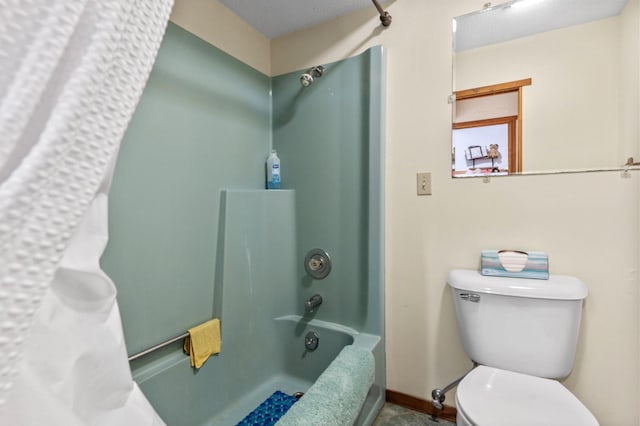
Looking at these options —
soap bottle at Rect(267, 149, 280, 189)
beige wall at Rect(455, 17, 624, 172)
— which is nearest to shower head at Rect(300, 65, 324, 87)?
soap bottle at Rect(267, 149, 280, 189)

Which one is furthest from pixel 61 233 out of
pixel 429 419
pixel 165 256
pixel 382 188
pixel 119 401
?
pixel 429 419

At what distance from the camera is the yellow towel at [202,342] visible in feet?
4.12

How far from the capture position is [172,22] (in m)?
1.24

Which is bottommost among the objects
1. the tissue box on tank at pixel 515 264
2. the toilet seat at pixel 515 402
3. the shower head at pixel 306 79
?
the toilet seat at pixel 515 402

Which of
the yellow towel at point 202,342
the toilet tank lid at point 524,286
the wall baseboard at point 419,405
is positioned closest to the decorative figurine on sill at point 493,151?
the toilet tank lid at point 524,286

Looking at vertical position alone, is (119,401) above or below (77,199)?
below

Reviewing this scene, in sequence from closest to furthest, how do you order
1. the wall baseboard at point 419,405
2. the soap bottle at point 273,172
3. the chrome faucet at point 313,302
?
the wall baseboard at point 419,405 → the chrome faucet at point 313,302 → the soap bottle at point 273,172

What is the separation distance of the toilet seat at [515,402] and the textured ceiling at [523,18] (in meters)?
1.40

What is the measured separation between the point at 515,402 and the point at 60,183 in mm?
1316

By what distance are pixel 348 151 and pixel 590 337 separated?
4.27 ft

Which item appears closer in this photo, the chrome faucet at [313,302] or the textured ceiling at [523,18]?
the textured ceiling at [523,18]

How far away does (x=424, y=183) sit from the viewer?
1.44 meters

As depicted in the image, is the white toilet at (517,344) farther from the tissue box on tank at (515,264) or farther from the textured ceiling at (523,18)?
the textured ceiling at (523,18)

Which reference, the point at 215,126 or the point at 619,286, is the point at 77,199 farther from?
the point at 619,286
